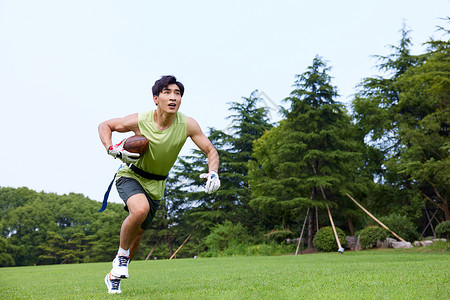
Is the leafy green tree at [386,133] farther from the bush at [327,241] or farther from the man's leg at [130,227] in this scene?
the man's leg at [130,227]

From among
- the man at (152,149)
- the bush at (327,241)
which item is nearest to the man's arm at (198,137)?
the man at (152,149)

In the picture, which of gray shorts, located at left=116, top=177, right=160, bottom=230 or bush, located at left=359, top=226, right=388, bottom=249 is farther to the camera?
bush, located at left=359, top=226, right=388, bottom=249

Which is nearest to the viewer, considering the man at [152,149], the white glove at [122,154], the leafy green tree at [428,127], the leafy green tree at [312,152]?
the white glove at [122,154]

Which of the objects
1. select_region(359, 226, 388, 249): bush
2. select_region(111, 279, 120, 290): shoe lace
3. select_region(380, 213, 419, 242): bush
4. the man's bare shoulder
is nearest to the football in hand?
the man's bare shoulder

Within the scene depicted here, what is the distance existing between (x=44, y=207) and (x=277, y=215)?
142 ft

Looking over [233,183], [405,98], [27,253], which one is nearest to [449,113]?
[405,98]

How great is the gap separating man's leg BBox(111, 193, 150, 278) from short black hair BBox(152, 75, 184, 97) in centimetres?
133

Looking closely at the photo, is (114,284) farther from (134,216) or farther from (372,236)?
(372,236)

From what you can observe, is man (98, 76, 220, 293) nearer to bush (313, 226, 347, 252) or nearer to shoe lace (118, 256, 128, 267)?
shoe lace (118, 256, 128, 267)

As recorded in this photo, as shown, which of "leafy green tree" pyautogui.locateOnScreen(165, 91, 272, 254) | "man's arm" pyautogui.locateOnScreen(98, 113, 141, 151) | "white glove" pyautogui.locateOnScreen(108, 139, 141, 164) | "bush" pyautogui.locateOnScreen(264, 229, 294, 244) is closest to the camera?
"white glove" pyautogui.locateOnScreen(108, 139, 141, 164)

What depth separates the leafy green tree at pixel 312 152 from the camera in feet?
72.3

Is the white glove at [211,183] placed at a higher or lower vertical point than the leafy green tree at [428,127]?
lower

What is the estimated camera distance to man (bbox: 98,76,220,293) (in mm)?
4766

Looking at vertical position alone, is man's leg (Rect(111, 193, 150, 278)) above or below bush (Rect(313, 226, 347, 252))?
above
